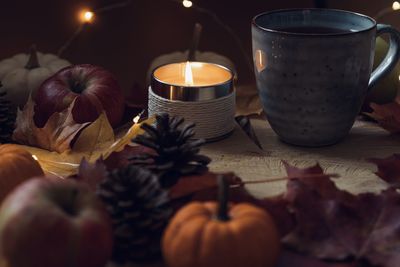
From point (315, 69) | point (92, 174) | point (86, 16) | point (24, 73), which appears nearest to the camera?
point (92, 174)

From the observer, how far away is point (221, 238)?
1.86 ft

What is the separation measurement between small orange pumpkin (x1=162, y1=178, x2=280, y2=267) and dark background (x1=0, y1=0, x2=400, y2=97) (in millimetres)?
673

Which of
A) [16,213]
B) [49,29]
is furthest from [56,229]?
[49,29]

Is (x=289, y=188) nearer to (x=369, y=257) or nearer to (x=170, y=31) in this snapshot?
(x=369, y=257)

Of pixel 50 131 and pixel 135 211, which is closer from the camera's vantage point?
pixel 135 211

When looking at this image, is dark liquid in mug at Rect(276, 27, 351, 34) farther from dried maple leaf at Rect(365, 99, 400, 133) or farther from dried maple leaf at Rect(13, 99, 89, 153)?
dried maple leaf at Rect(13, 99, 89, 153)

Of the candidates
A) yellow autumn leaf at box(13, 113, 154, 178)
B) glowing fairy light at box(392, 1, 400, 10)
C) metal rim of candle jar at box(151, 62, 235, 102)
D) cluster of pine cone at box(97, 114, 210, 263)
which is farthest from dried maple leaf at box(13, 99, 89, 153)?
glowing fairy light at box(392, 1, 400, 10)

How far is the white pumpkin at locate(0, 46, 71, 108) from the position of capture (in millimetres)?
1016

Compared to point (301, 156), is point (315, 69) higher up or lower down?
higher up

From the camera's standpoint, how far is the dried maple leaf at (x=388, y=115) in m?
0.90

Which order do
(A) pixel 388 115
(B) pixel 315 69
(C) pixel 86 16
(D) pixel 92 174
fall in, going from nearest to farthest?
(D) pixel 92 174
(B) pixel 315 69
(A) pixel 388 115
(C) pixel 86 16

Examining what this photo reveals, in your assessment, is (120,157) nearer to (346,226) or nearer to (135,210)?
A: (135,210)

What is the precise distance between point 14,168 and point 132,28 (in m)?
0.55

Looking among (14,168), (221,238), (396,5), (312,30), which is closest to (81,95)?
(14,168)
